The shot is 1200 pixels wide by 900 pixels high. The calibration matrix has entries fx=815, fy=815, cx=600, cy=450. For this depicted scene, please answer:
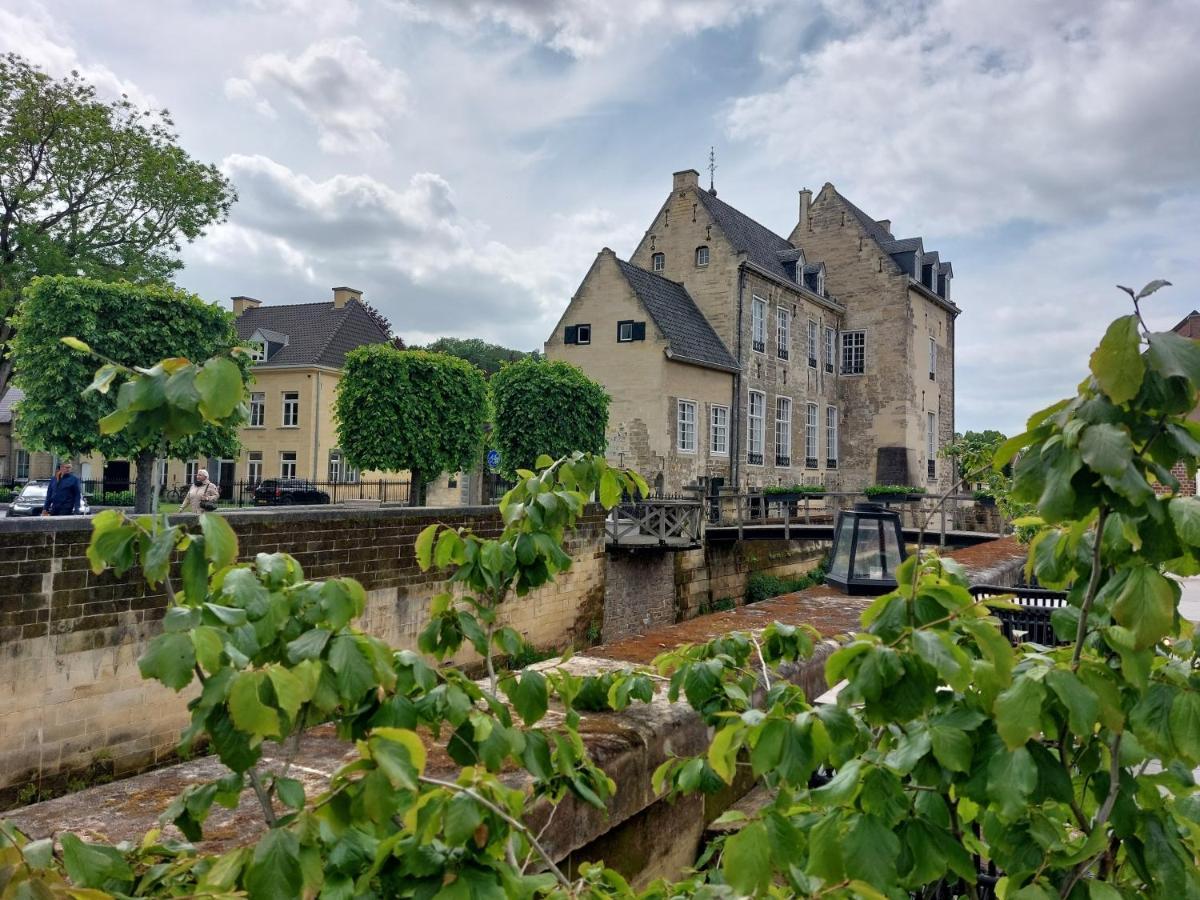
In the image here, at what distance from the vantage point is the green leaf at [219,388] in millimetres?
1449

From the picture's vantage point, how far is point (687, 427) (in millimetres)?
27328

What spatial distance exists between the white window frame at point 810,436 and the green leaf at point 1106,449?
108 ft

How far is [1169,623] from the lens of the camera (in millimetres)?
1255

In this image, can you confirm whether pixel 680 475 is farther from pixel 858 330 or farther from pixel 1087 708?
pixel 1087 708

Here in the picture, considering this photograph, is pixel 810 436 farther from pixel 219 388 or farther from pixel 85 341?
pixel 219 388

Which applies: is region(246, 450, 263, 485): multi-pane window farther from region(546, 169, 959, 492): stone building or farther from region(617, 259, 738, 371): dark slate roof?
region(617, 259, 738, 371): dark slate roof

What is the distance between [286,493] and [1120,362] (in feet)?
111

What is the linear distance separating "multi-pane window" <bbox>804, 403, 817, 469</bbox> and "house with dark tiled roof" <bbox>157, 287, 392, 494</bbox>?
66.0 ft

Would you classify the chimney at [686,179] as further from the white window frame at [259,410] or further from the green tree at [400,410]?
the white window frame at [259,410]

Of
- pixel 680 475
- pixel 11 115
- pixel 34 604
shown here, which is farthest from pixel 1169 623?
pixel 11 115

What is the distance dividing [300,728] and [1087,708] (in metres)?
1.42

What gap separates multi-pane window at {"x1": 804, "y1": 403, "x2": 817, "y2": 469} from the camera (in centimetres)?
3362

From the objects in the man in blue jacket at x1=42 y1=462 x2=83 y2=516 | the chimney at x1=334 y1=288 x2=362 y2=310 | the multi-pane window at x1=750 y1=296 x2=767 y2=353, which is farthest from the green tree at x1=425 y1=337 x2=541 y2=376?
the man in blue jacket at x1=42 y1=462 x2=83 y2=516

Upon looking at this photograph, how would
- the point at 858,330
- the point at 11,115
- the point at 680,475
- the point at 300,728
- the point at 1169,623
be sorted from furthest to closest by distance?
the point at 858,330 < the point at 680,475 < the point at 11,115 < the point at 300,728 < the point at 1169,623
